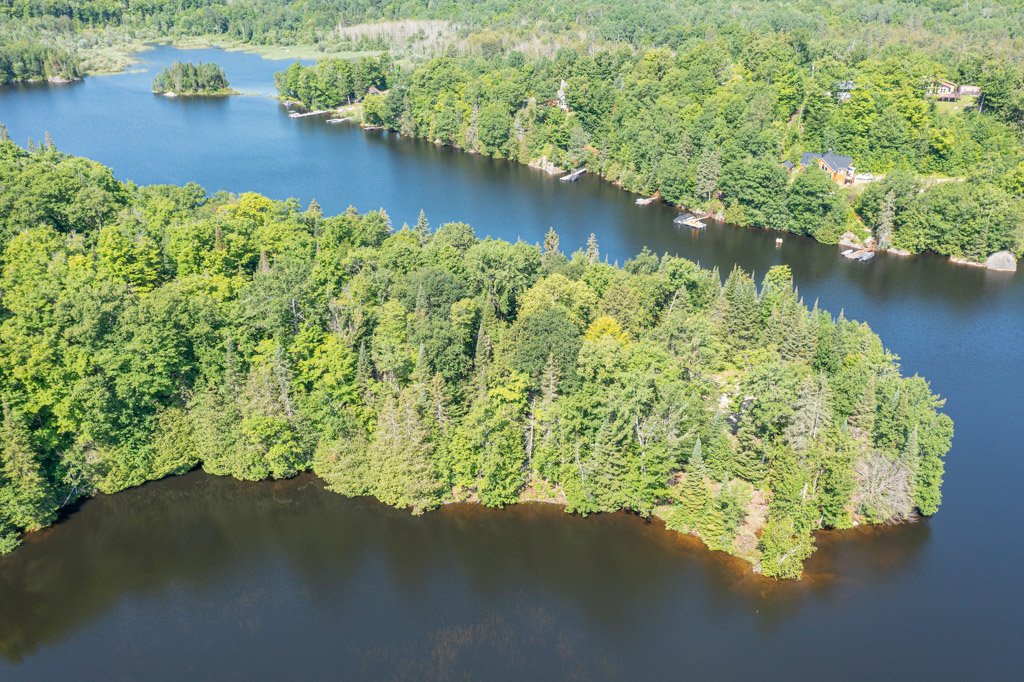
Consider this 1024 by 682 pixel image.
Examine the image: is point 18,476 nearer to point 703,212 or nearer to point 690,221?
point 690,221

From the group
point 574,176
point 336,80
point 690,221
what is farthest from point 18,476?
point 336,80

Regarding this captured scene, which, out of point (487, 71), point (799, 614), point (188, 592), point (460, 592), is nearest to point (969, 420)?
point (799, 614)

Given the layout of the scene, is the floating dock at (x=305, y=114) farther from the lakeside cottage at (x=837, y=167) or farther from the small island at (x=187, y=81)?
the lakeside cottage at (x=837, y=167)

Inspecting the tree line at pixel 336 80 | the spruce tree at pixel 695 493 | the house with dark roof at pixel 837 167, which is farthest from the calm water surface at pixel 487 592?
the tree line at pixel 336 80

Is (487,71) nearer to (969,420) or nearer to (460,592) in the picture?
(969,420)

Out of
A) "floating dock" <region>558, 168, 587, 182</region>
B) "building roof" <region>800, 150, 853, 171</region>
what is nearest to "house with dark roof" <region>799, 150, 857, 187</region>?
"building roof" <region>800, 150, 853, 171</region>
